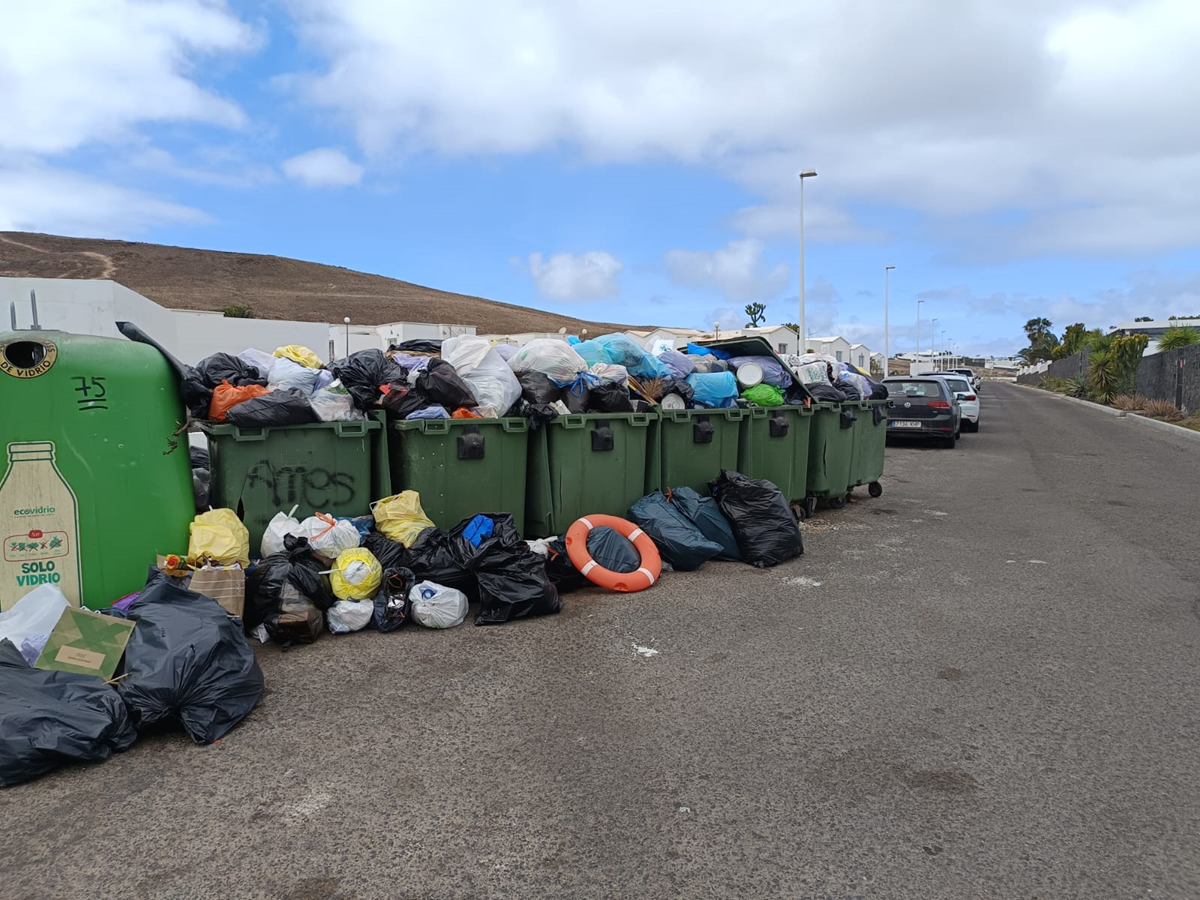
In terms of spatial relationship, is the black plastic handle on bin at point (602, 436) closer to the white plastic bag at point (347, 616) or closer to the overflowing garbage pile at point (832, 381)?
the white plastic bag at point (347, 616)

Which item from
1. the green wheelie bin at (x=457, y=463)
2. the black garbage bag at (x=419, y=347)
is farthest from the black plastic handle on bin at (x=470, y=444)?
the black garbage bag at (x=419, y=347)

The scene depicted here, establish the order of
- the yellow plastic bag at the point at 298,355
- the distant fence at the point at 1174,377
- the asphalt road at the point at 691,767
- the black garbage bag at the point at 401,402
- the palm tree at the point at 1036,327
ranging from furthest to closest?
1. the palm tree at the point at 1036,327
2. the distant fence at the point at 1174,377
3. the yellow plastic bag at the point at 298,355
4. the black garbage bag at the point at 401,402
5. the asphalt road at the point at 691,767

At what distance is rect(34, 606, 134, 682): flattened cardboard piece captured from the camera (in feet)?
11.2

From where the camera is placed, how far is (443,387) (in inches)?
233

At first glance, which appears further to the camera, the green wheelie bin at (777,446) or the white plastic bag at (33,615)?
the green wheelie bin at (777,446)

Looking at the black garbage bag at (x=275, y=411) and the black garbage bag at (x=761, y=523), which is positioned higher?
the black garbage bag at (x=275, y=411)

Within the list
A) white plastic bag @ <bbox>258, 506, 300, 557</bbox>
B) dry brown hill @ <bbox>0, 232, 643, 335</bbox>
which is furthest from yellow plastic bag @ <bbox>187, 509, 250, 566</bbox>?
dry brown hill @ <bbox>0, 232, 643, 335</bbox>

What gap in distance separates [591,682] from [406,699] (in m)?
0.88

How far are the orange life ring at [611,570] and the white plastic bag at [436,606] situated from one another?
3.36 feet

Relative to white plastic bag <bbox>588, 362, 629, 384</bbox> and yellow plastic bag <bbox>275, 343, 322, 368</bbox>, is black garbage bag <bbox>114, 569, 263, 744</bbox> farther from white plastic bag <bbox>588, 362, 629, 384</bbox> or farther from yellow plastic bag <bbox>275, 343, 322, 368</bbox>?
white plastic bag <bbox>588, 362, 629, 384</bbox>

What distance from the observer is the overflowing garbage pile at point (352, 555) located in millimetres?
3363

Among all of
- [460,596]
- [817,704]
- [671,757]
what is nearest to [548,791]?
[671,757]

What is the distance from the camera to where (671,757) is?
3264mm

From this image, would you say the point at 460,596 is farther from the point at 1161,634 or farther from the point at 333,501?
the point at 1161,634
